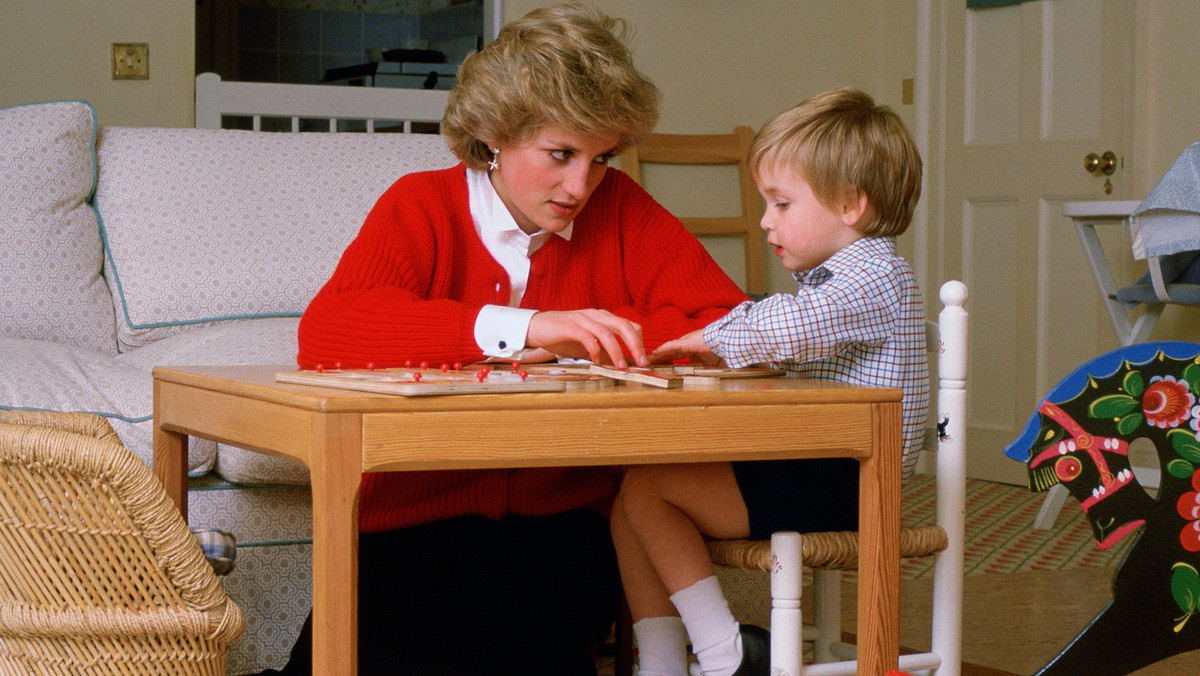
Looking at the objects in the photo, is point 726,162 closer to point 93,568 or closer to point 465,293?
point 465,293

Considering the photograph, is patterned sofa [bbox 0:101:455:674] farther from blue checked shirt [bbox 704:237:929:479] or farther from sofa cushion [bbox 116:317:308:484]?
blue checked shirt [bbox 704:237:929:479]

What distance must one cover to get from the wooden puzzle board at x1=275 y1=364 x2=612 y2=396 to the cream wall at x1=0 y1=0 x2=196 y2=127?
2.82m

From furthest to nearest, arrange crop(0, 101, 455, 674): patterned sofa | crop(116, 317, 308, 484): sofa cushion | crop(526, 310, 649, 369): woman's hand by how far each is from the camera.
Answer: crop(0, 101, 455, 674): patterned sofa, crop(116, 317, 308, 484): sofa cushion, crop(526, 310, 649, 369): woman's hand

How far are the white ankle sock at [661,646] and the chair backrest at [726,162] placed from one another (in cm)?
288

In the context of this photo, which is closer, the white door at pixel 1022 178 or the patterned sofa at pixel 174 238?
the patterned sofa at pixel 174 238

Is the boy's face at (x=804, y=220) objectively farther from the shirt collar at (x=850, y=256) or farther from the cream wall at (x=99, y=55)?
the cream wall at (x=99, y=55)

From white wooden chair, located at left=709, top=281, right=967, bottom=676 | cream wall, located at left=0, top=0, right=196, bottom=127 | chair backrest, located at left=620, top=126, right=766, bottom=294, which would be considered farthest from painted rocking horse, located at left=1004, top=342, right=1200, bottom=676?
cream wall, located at left=0, top=0, right=196, bottom=127

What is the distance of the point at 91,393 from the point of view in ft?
5.66

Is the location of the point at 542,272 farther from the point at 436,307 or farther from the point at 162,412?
the point at 162,412

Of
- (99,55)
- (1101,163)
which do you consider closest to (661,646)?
(1101,163)

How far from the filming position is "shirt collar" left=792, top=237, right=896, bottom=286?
1.29m

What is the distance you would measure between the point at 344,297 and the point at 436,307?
0.41ft

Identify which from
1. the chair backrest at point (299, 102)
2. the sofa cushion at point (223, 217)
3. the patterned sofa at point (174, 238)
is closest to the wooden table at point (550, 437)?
the patterned sofa at point (174, 238)

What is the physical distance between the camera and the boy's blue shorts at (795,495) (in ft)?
4.14
